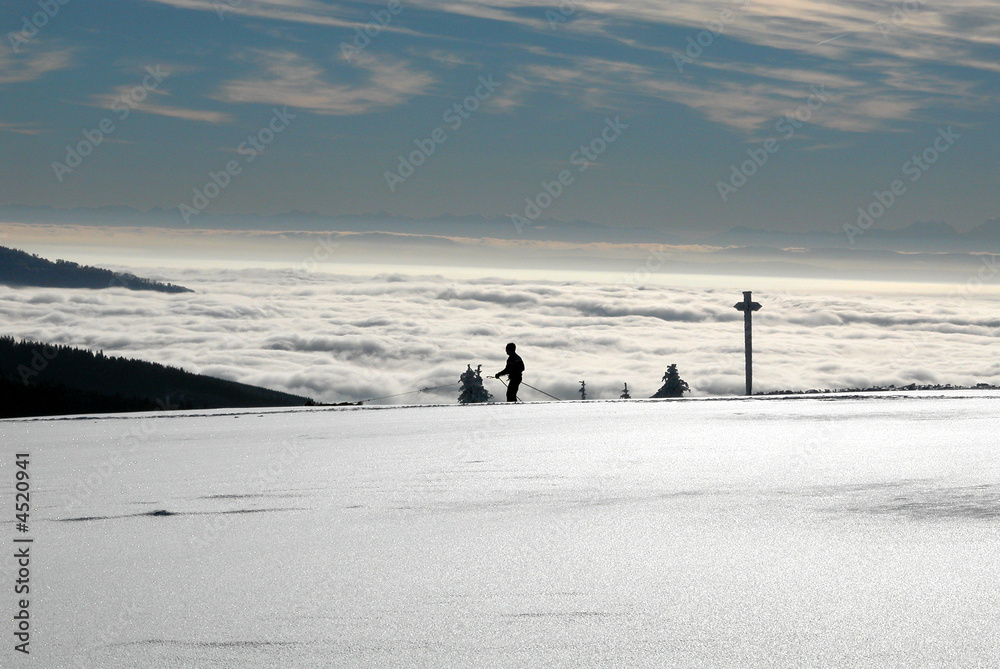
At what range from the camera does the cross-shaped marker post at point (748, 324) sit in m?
38.8

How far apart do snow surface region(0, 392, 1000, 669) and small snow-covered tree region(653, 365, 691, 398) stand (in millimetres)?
66768

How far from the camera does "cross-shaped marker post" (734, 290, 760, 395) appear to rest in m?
38.8

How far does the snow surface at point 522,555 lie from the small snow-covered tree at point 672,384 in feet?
219

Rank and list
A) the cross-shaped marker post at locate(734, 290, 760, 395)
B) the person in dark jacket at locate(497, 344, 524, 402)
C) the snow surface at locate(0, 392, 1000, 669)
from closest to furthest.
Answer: the snow surface at locate(0, 392, 1000, 669), the person in dark jacket at locate(497, 344, 524, 402), the cross-shaped marker post at locate(734, 290, 760, 395)

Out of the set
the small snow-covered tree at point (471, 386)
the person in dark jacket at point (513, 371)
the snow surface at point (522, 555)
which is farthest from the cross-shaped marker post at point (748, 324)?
the small snow-covered tree at point (471, 386)

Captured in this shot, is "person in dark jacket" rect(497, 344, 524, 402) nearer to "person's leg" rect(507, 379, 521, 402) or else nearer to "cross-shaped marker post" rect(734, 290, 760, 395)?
"person's leg" rect(507, 379, 521, 402)

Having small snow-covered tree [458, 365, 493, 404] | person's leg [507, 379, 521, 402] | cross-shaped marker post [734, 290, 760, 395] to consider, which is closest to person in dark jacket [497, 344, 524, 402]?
person's leg [507, 379, 521, 402]

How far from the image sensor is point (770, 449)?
13398 mm

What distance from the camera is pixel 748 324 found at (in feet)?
128

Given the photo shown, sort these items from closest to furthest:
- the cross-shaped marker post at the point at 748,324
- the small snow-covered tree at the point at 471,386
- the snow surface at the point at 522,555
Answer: the snow surface at the point at 522,555
the cross-shaped marker post at the point at 748,324
the small snow-covered tree at the point at 471,386

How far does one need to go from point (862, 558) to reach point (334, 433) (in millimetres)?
11431

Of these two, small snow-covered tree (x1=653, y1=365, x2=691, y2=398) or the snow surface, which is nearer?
the snow surface

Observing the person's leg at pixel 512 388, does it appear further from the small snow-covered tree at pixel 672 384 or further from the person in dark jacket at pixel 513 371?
the small snow-covered tree at pixel 672 384

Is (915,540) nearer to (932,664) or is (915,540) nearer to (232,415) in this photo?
(932,664)
